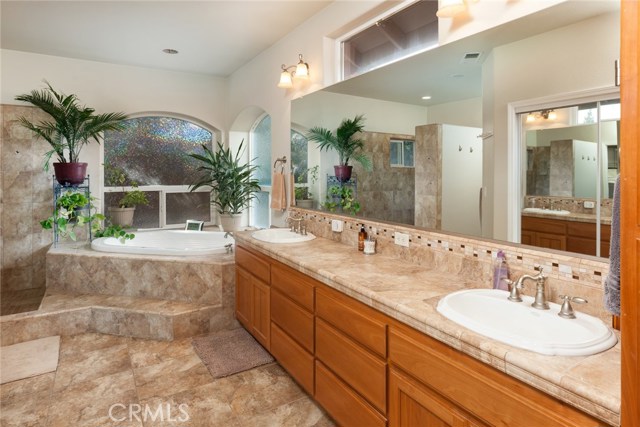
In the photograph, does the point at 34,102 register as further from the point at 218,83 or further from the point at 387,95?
the point at 387,95

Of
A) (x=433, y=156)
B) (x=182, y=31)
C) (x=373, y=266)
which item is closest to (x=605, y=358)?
(x=373, y=266)

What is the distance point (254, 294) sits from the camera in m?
2.81

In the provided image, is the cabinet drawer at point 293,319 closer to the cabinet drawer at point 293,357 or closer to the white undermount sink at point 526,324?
the cabinet drawer at point 293,357

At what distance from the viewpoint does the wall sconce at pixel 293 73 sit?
3059 millimetres

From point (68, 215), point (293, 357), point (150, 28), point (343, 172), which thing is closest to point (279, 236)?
point (343, 172)

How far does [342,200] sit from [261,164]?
7.80 feet

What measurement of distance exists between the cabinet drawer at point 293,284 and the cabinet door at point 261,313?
190 millimetres

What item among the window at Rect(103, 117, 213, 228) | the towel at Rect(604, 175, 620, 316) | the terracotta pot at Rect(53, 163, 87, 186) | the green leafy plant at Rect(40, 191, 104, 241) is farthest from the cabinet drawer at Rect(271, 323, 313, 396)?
the window at Rect(103, 117, 213, 228)

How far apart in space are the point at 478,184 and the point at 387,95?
0.86 m

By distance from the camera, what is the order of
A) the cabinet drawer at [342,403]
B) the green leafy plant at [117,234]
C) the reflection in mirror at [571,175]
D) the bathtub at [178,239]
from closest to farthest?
the reflection in mirror at [571,175] < the cabinet drawer at [342,403] < the green leafy plant at [117,234] < the bathtub at [178,239]

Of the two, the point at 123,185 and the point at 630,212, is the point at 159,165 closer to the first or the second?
the point at 123,185

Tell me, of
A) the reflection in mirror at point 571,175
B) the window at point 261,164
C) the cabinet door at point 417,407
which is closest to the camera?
the cabinet door at point 417,407

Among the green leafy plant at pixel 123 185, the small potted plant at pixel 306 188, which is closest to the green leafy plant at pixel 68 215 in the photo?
the green leafy plant at pixel 123 185

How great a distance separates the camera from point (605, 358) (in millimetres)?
1008
